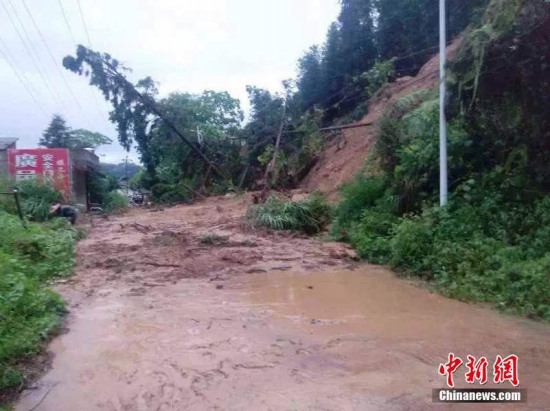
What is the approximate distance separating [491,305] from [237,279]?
4.14 meters

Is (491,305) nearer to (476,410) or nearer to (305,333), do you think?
(305,333)

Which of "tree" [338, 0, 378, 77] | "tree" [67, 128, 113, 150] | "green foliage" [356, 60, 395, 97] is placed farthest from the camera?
"tree" [67, 128, 113, 150]

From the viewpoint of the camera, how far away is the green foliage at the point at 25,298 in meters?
5.05

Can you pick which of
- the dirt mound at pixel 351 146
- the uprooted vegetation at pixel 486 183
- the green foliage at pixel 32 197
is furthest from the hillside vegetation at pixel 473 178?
A: the green foliage at pixel 32 197

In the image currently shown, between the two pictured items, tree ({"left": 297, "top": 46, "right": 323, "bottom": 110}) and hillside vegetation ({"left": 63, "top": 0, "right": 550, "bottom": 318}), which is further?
tree ({"left": 297, "top": 46, "right": 323, "bottom": 110})

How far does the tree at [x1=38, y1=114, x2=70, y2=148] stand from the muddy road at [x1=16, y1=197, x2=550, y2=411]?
29.7 metres

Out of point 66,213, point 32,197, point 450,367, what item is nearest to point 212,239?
point 66,213

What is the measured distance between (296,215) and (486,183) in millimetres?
5772

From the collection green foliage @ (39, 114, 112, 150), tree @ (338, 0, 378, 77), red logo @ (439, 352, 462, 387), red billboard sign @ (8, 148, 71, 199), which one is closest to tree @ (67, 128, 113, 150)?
green foliage @ (39, 114, 112, 150)

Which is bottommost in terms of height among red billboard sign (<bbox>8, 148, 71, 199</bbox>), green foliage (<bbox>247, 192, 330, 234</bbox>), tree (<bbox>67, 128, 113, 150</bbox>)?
green foliage (<bbox>247, 192, 330, 234</bbox>)

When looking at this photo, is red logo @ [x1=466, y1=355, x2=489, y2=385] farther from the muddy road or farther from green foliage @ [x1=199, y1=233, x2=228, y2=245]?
green foliage @ [x1=199, y1=233, x2=228, y2=245]

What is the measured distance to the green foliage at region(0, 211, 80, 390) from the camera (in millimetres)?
5047

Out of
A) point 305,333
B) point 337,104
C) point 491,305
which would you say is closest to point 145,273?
point 305,333

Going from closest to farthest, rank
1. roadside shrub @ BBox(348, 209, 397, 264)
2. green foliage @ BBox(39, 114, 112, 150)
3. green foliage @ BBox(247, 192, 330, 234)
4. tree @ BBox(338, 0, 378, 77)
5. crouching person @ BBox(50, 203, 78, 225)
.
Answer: roadside shrub @ BBox(348, 209, 397, 264), green foliage @ BBox(247, 192, 330, 234), crouching person @ BBox(50, 203, 78, 225), tree @ BBox(338, 0, 378, 77), green foliage @ BBox(39, 114, 112, 150)
